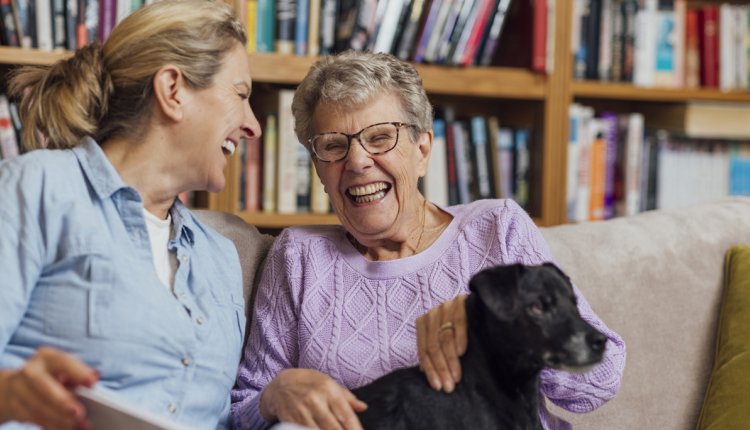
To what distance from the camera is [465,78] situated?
2.53 metres

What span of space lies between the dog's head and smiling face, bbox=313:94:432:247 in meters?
0.48

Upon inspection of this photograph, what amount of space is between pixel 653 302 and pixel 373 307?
0.65 meters

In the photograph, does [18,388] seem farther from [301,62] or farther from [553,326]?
[301,62]

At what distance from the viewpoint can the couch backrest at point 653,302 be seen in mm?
1833

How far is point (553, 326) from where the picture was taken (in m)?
1.10

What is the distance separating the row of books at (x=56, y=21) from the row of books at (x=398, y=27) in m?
0.33

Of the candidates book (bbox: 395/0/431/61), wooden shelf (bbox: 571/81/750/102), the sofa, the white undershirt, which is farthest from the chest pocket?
wooden shelf (bbox: 571/81/750/102)

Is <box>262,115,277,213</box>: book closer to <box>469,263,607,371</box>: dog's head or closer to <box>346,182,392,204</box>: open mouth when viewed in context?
<box>346,182,392,204</box>: open mouth

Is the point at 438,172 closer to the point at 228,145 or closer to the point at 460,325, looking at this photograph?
the point at 228,145

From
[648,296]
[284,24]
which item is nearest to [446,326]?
[648,296]

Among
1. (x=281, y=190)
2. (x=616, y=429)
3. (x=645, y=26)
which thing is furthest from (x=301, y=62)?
(x=616, y=429)

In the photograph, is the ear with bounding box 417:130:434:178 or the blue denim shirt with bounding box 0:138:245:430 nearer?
the blue denim shirt with bounding box 0:138:245:430

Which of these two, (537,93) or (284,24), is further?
(537,93)

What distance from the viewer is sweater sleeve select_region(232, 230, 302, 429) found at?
Result: 1571 mm
